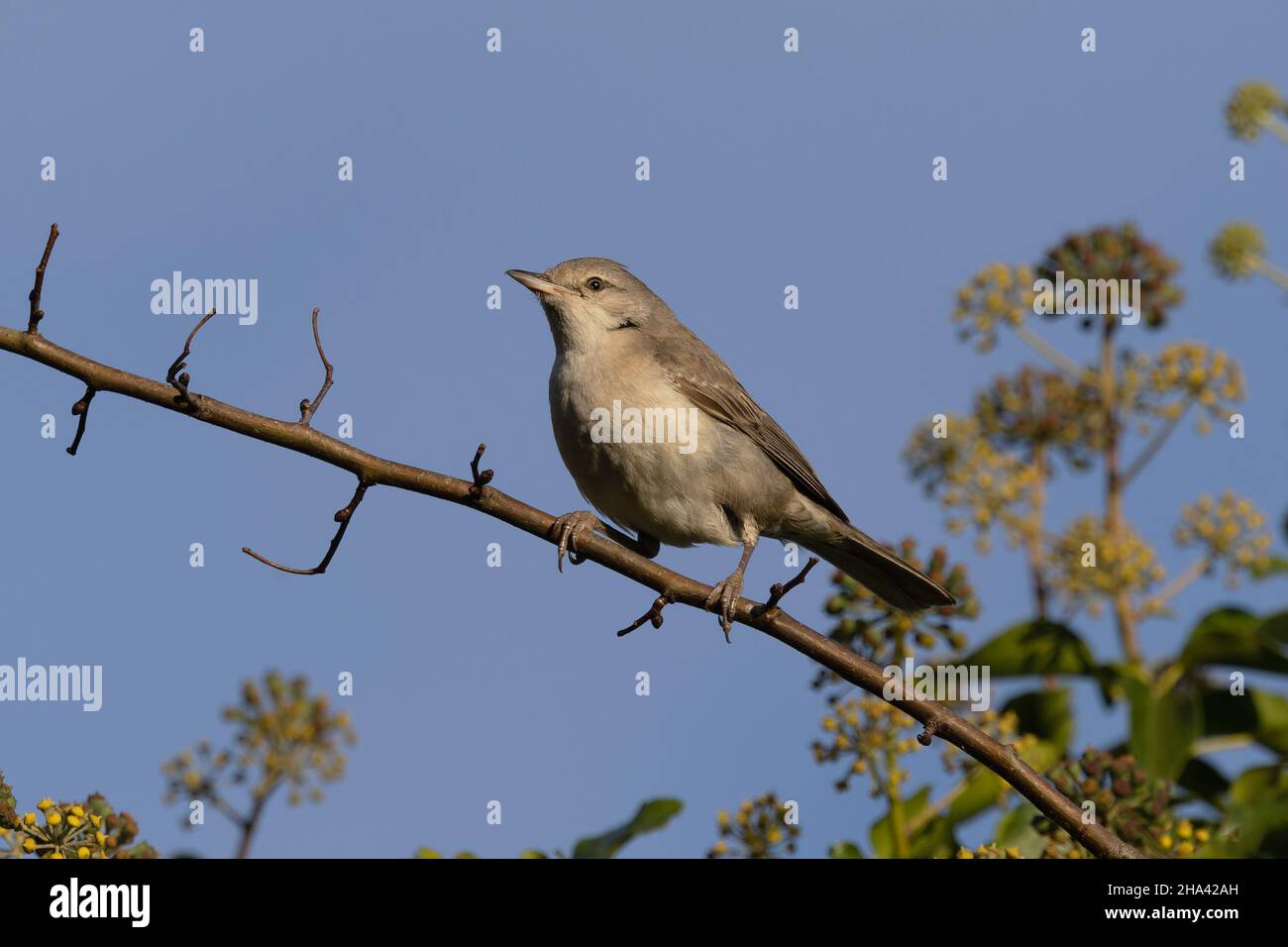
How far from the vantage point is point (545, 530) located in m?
5.00

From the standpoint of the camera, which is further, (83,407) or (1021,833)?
(1021,833)

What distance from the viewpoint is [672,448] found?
694 cm

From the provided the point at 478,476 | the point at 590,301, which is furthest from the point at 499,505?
the point at 590,301

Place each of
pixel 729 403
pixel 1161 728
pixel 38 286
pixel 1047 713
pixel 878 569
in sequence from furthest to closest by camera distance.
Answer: pixel 729 403, pixel 1047 713, pixel 878 569, pixel 1161 728, pixel 38 286

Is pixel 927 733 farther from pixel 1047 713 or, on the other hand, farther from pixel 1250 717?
pixel 1250 717

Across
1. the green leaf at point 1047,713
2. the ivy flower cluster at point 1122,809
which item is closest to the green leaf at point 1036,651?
the green leaf at point 1047,713

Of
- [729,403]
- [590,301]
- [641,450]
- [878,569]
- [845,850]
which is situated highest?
[590,301]

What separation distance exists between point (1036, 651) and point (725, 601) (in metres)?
2.28

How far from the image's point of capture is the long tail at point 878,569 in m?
6.48

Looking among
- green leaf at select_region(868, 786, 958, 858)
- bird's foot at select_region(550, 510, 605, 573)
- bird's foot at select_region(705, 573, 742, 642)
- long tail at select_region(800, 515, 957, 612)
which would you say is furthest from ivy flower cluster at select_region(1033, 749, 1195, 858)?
bird's foot at select_region(550, 510, 605, 573)

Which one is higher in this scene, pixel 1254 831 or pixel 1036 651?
pixel 1036 651

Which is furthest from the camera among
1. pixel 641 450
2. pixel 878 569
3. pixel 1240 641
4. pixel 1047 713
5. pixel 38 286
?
pixel 1047 713
